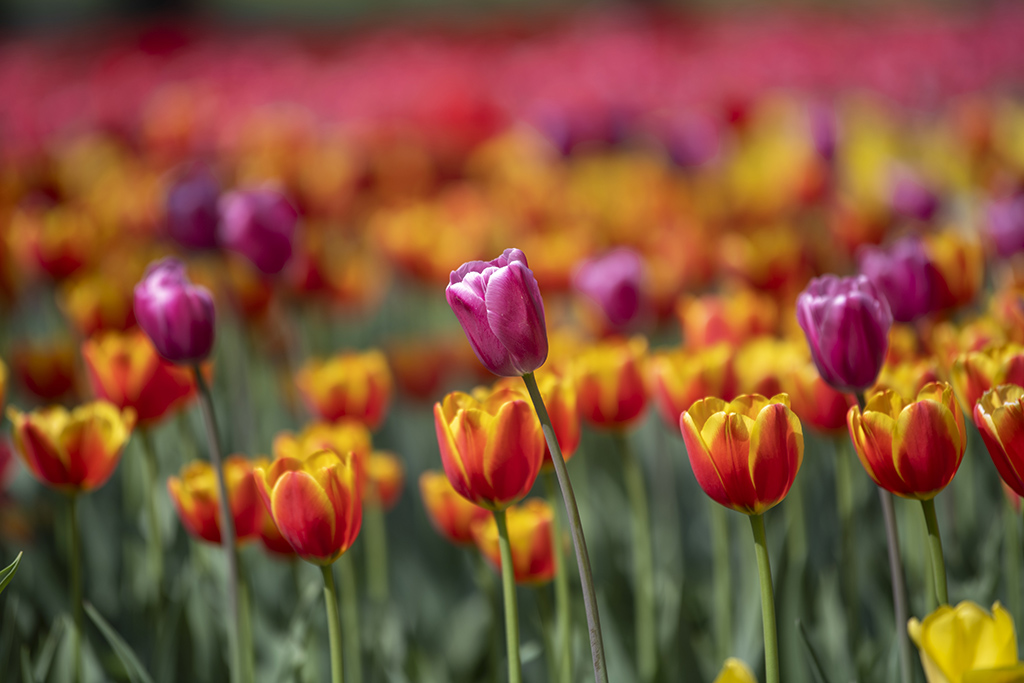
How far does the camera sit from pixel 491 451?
37.6 inches

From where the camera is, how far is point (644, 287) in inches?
70.6

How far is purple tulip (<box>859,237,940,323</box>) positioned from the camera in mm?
1282

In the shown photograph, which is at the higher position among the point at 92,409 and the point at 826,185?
the point at 826,185

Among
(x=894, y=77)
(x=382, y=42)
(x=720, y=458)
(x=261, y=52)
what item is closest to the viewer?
(x=720, y=458)

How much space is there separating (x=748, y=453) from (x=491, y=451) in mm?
271

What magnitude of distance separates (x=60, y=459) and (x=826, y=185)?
2.29 meters

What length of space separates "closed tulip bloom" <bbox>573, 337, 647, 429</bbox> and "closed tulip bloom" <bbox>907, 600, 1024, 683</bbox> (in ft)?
2.08

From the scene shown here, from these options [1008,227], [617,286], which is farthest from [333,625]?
[1008,227]

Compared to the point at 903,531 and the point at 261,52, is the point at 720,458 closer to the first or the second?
the point at 903,531

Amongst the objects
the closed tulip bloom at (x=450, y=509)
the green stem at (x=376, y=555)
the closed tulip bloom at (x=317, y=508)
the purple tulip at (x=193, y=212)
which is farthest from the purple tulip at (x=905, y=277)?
the purple tulip at (x=193, y=212)

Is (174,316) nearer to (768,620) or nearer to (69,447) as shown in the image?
(69,447)

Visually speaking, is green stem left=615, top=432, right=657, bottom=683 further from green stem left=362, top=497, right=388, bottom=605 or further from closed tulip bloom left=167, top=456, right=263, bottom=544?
closed tulip bloom left=167, top=456, right=263, bottom=544

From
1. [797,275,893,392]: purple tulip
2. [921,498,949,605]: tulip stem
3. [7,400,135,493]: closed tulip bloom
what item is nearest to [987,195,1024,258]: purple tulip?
[797,275,893,392]: purple tulip

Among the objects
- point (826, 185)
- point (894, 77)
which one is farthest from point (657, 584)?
point (894, 77)
